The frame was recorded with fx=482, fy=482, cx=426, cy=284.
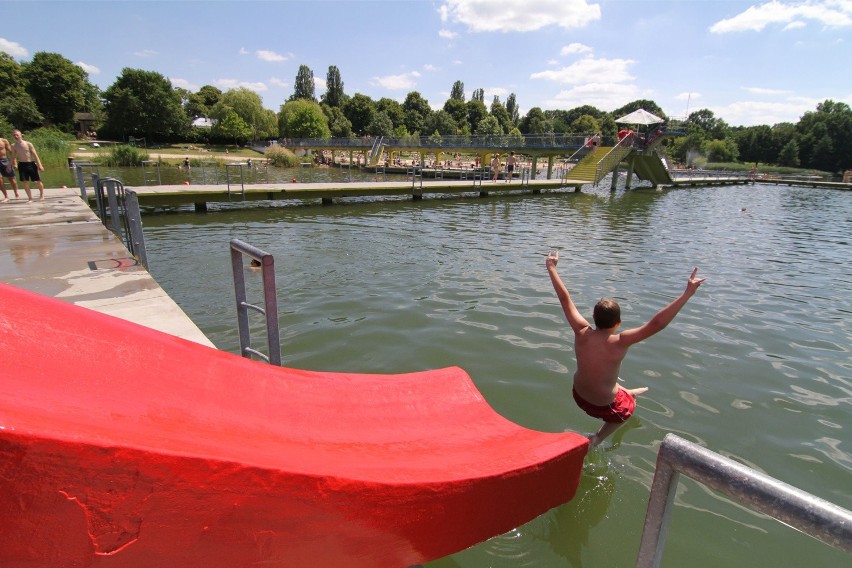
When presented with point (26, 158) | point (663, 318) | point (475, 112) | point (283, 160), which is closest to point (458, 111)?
point (475, 112)

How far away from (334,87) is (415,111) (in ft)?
81.1

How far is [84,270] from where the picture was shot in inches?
256

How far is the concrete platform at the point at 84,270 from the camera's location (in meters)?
4.93

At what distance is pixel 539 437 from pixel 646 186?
4120 centimetres

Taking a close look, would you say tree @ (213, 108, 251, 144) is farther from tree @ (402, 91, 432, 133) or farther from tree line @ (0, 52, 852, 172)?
tree @ (402, 91, 432, 133)

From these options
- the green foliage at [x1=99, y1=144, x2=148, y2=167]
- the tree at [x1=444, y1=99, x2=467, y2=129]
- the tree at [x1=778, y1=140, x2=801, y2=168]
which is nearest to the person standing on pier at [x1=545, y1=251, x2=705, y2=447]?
the green foliage at [x1=99, y1=144, x2=148, y2=167]

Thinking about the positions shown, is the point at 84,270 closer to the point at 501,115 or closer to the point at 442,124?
the point at 442,124

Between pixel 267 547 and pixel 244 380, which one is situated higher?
pixel 244 380

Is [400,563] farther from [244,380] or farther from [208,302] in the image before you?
[208,302]

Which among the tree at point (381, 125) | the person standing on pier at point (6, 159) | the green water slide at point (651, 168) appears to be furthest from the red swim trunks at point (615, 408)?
the tree at point (381, 125)

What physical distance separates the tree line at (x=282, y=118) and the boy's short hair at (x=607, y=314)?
63363mm

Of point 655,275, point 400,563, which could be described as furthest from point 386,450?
point 655,275

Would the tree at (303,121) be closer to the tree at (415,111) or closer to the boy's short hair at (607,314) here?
the tree at (415,111)

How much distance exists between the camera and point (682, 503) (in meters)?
3.85
